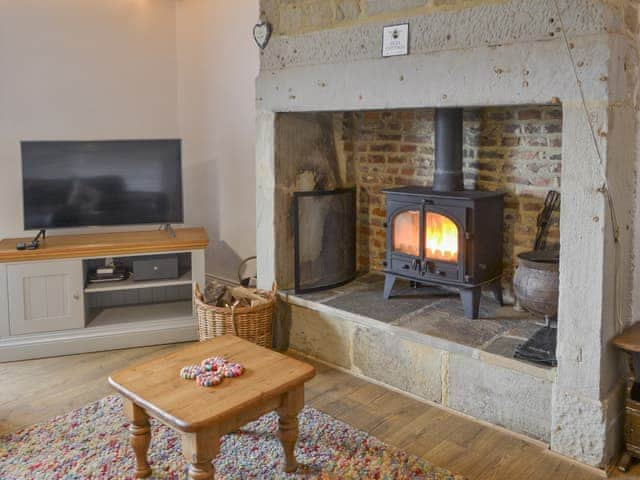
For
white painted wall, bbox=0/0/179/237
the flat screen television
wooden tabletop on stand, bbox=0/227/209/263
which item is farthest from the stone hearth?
white painted wall, bbox=0/0/179/237

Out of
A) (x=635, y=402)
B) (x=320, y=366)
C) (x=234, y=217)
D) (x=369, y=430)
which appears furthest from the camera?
(x=234, y=217)

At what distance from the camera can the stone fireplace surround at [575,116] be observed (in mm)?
2305

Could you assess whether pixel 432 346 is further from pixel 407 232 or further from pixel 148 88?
pixel 148 88

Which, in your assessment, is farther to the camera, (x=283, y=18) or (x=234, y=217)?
(x=234, y=217)

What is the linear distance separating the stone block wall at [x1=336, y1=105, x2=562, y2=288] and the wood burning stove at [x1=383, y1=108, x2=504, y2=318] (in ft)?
0.47

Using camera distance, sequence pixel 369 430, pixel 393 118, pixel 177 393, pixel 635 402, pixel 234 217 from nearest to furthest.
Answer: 1. pixel 177 393
2. pixel 635 402
3. pixel 369 430
4. pixel 393 118
5. pixel 234 217

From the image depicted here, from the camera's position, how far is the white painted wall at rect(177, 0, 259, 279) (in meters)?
4.36

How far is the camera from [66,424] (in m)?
2.79

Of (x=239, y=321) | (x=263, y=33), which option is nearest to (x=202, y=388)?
(x=239, y=321)

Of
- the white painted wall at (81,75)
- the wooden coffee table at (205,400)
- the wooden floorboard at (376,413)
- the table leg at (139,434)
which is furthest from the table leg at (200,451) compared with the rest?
→ the white painted wall at (81,75)

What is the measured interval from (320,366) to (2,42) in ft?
9.63

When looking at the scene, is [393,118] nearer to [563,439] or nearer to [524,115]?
[524,115]

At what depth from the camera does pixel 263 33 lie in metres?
3.47

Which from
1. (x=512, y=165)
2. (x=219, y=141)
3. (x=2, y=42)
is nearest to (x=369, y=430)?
(x=512, y=165)
